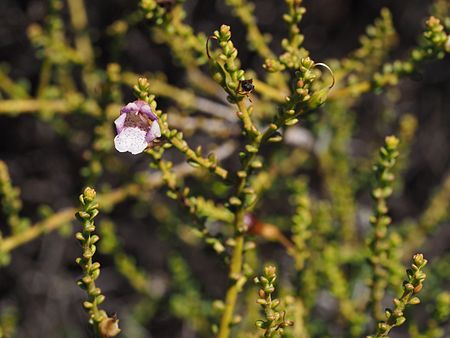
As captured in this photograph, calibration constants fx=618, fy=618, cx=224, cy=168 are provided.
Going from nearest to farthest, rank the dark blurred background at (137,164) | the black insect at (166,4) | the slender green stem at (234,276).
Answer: the slender green stem at (234,276) < the black insect at (166,4) < the dark blurred background at (137,164)

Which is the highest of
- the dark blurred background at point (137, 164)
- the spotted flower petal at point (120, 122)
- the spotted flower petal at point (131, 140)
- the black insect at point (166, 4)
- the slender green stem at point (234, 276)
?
the dark blurred background at point (137, 164)

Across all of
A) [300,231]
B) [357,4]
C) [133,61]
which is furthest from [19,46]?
[300,231]

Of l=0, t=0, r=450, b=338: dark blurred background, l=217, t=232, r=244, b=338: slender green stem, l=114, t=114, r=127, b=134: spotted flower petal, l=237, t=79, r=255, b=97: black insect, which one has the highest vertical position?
l=0, t=0, r=450, b=338: dark blurred background

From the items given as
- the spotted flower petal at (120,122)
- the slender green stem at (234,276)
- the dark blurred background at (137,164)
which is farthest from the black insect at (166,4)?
the dark blurred background at (137,164)

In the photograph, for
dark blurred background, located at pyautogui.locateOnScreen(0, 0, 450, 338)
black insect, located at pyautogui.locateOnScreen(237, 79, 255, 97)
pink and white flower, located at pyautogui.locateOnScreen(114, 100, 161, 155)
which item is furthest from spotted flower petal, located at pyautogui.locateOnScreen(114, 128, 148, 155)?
dark blurred background, located at pyautogui.locateOnScreen(0, 0, 450, 338)

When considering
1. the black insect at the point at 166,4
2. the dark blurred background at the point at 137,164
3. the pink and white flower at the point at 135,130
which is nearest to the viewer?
the pink and white flower at the point at 135,130

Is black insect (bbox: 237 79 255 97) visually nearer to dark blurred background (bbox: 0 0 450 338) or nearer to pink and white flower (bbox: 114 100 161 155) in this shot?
pink and white flower (bbox: 114 100 161 155)

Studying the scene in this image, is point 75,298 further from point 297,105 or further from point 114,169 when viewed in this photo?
point 297,105

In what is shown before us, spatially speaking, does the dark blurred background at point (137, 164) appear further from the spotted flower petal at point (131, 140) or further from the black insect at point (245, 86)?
the black insect at point (245, 86)
